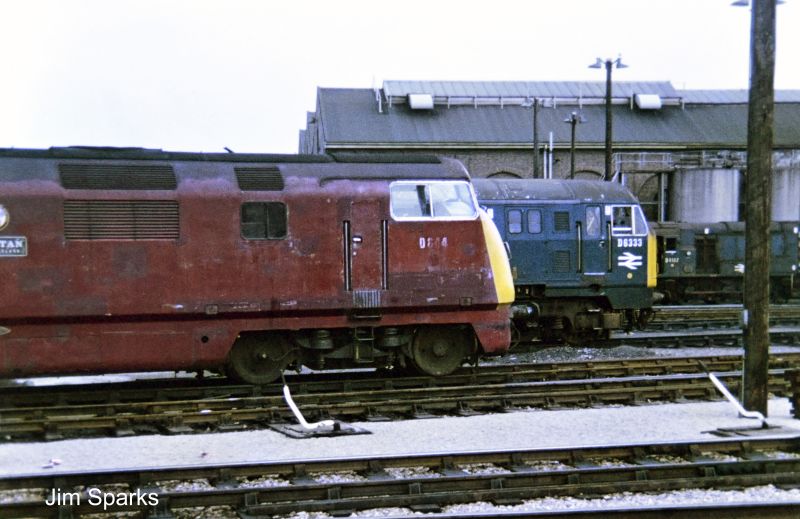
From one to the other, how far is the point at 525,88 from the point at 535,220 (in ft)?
122

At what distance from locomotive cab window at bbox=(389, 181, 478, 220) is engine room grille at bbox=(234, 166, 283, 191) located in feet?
5.78

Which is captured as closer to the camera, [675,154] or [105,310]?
[105,310]

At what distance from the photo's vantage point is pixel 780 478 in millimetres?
8500

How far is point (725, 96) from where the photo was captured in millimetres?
58562

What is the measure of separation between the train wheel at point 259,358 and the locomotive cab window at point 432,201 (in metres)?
2.66

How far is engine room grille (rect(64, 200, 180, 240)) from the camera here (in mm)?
12547

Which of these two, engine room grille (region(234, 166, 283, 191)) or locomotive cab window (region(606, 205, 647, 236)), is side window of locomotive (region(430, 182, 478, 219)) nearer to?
engine room grille (region(234, 166, 283, 191))

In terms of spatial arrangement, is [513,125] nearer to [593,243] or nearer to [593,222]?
[593,222]

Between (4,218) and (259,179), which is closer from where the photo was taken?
(4,218)

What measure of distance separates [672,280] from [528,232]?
16.4 meters

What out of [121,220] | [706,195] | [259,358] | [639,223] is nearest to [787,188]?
[706,195]

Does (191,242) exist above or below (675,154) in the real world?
below

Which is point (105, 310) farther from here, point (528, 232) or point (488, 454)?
point (528, 232)

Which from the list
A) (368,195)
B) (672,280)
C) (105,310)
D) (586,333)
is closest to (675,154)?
(672,280)
